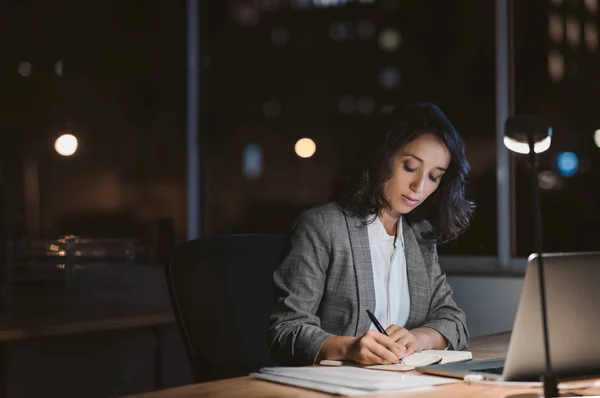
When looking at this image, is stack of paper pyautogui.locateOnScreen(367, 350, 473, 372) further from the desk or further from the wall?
the wall

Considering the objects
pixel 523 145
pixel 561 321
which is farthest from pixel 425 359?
pixel 523 145

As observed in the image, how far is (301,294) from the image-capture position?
81.4 inches

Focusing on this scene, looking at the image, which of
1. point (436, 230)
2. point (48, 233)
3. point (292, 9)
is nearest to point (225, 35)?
point (292, 9)

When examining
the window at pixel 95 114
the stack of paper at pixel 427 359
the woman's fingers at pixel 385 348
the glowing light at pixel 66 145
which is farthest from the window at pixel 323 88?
the woman's fingers at pixel 385 348

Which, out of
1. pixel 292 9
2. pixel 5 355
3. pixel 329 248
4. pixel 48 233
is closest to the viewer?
pixel 329 248

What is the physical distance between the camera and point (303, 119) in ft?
13.1

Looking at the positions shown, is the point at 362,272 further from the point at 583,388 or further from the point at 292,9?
the point at 292,9

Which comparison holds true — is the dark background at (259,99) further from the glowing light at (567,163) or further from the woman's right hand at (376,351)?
the woman's right hand at (376,351)

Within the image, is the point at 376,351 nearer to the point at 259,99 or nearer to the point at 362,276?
the point at 362,276

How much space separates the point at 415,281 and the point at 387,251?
0.38 ft

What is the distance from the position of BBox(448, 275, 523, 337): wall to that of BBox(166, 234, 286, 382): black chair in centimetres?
118

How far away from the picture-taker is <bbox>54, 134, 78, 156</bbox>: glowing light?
388cm

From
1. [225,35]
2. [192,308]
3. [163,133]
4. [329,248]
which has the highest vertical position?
[225,35]

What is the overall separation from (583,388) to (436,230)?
0.93 metres
